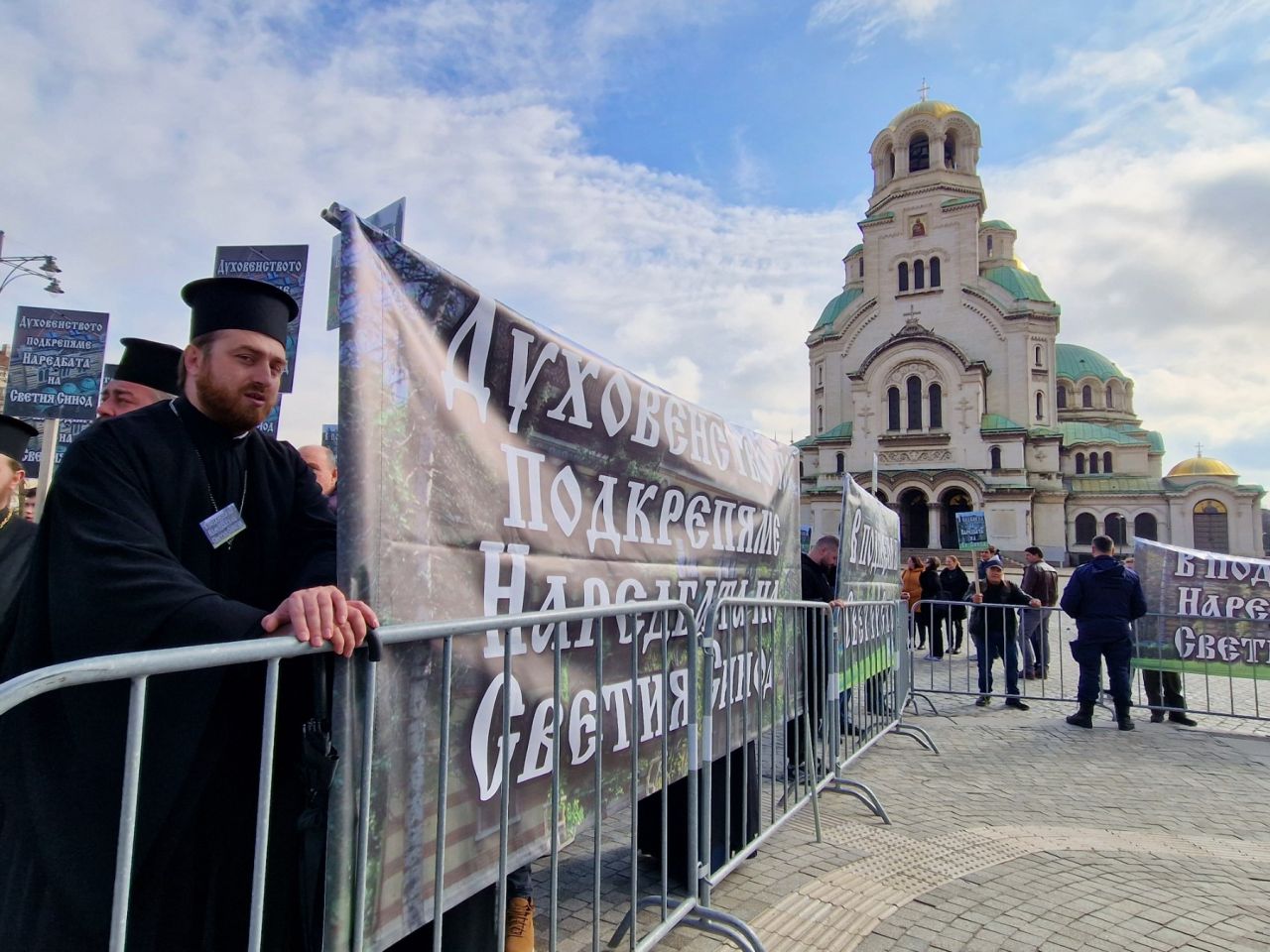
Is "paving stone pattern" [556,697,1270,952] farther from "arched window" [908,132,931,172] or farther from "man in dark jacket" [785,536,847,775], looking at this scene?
"arched window" [908,132,931,172]

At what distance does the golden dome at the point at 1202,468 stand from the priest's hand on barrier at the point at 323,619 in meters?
62.1

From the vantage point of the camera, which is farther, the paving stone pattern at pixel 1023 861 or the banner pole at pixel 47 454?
the banner pole at pixel 47 454

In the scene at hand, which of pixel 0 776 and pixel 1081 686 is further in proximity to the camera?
pixel 1081 686

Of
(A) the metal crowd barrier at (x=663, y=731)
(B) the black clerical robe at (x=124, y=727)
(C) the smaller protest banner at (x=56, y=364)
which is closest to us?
(A) the metal crowd barrier at (x=663, y=731)

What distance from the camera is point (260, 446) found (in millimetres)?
2064

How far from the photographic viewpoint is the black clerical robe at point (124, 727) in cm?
147

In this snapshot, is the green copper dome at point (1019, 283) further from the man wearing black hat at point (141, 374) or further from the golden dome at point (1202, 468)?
the man wearing black hat at point (141, 374)

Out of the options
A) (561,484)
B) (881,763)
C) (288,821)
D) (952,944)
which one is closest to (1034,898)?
(952,944)

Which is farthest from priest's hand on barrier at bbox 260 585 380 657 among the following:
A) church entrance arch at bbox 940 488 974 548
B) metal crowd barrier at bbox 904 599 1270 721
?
church entrance arch at bbox 940 488 974 548

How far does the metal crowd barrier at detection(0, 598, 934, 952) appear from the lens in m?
1.34

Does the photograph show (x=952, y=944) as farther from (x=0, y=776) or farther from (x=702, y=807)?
(x=0, y=776)

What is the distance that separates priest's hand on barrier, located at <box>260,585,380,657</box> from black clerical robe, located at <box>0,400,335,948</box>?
65mm

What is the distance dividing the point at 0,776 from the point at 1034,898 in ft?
13.1

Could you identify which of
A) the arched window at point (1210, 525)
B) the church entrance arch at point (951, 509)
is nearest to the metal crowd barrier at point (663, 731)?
the church entrance arch at point (951, 509)
